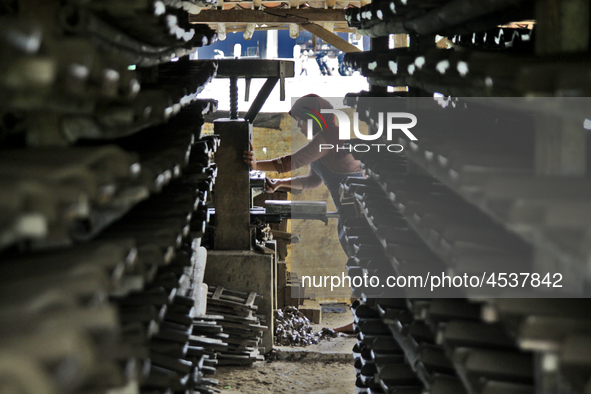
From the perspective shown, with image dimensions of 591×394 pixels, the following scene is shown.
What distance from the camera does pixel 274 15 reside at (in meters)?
7.56

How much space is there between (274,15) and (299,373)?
4.46m

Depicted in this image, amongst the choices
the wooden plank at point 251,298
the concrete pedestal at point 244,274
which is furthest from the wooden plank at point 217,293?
the wooden plank at point 251,298

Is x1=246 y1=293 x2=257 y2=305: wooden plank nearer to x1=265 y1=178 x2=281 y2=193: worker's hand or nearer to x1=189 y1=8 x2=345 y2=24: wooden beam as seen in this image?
x1=265 y1=178 x2=281 y2=193: worker's hand

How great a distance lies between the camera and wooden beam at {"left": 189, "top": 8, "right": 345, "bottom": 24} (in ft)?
24.5

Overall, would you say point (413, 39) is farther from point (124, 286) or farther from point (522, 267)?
point (124, 286)

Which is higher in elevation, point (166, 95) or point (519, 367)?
point (166, 95)

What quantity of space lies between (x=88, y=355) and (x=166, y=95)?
143 centimetres

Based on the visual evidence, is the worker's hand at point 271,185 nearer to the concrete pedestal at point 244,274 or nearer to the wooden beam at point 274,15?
the concrete pedestal at point 244,274

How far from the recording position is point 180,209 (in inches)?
106

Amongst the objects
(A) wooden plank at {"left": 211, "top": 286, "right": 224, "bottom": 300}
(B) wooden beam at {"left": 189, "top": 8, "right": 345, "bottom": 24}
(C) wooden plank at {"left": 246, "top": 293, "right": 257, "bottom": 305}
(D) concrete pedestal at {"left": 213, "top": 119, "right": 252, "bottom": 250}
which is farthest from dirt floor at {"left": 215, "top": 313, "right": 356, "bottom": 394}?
(B) wooden beam at {"left": 189, "top": 8, "right": 345, "bottom": 24}

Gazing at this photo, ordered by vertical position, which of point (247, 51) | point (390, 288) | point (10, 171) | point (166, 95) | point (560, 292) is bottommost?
point (390, 288)

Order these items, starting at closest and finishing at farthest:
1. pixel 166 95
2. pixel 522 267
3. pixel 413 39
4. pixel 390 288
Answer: pixel 522 267 → pixel 166 95 → pixel 413 39 → pixel 390 288

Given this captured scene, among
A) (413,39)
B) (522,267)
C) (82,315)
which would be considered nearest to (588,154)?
(522,267)

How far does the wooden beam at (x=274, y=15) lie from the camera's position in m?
A: 7.46
